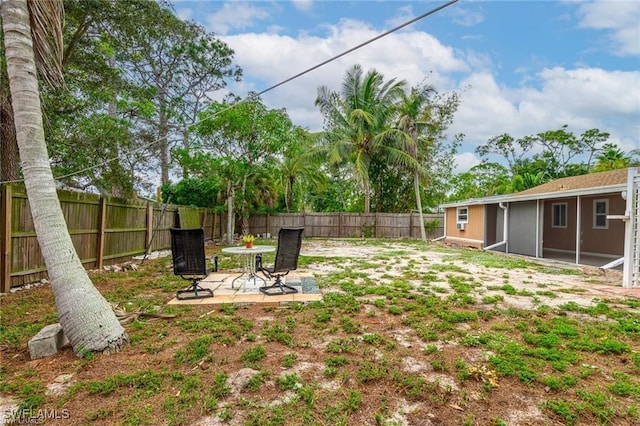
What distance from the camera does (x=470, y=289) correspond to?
6.04 metres

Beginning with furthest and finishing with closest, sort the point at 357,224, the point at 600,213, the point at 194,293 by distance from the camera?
the point at 357,224 → the point at 600,213 → the point at 194,293

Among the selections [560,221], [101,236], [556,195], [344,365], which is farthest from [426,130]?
[344,365]

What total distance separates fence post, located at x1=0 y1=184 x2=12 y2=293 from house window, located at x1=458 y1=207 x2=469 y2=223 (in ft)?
48.8

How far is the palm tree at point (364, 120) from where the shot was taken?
17.9 metres

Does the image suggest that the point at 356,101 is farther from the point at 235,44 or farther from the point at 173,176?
the point at 173,176

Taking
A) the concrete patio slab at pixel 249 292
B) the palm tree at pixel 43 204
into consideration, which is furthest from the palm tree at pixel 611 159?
the palm tree at pixel 43 204

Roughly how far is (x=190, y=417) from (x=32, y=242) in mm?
5300

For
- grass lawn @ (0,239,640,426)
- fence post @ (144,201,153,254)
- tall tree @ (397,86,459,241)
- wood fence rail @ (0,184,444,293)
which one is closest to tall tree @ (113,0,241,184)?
wood fence rail @ (0,184,444,293)

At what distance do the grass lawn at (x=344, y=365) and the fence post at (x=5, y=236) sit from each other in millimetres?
243

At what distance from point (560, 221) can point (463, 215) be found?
12.0 feet

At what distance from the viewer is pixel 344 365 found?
118 inches

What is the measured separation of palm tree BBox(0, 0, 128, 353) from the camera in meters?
3.08

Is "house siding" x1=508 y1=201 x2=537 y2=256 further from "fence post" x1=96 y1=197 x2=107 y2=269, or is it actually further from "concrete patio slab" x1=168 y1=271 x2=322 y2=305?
"fence post" x1=96 y1=197 x2=107 y2=269

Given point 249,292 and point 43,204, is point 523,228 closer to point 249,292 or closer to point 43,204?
point 249,292
